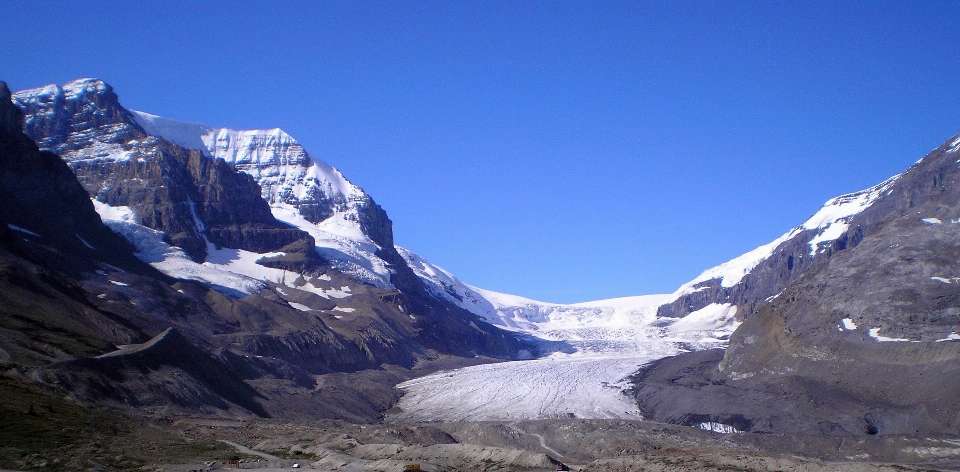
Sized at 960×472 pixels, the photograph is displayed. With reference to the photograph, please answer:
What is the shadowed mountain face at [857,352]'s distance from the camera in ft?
208

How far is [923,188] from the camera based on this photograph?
492 feet

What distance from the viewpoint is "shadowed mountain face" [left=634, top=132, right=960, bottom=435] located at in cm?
6344

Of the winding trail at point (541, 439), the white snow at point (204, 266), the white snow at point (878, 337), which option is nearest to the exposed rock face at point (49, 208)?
the white snow at point (204, 266)

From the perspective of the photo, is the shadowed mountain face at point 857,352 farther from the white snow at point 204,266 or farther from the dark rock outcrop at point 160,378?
the white snow at point 204,266

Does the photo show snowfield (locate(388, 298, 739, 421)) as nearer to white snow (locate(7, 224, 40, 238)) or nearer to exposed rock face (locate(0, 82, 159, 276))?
exposed rock face (locate(0, 82, 159, 276))

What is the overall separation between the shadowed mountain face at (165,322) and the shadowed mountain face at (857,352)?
3947 centimetres

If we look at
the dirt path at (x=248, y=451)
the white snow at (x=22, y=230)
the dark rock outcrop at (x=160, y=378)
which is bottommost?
the dirt path at (x=248, y=451)

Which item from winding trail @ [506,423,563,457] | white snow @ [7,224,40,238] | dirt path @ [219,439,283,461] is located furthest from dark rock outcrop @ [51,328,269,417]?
white snow @ [7,224,40,238]

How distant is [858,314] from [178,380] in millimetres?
64312

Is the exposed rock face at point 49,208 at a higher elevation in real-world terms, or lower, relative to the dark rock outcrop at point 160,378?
higher

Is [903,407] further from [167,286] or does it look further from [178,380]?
[167,286]

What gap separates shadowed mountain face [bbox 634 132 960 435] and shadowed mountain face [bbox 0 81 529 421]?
39.5 m

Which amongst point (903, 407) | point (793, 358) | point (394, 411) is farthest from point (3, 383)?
point (793, 358)

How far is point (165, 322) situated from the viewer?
324 ft
